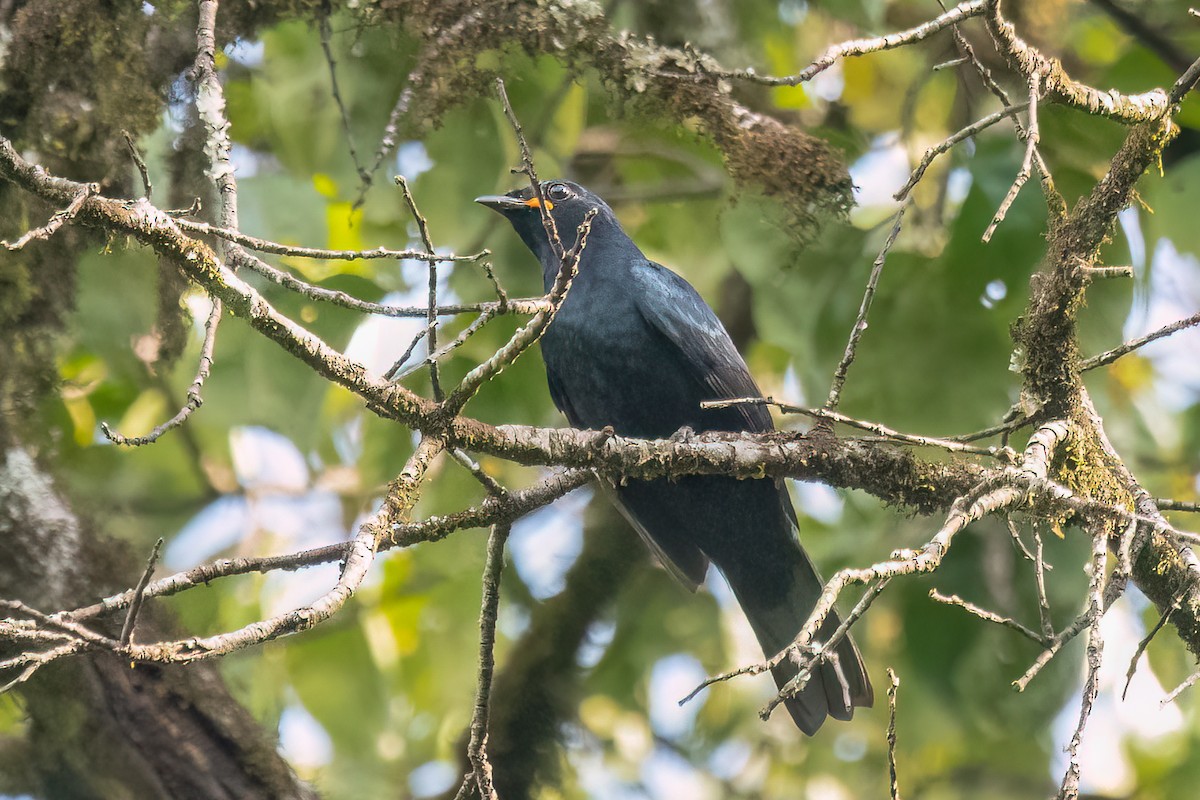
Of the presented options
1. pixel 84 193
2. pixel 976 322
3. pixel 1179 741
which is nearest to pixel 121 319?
pixel 84 193

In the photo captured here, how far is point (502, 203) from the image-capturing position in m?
5.14

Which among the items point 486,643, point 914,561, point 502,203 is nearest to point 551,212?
point 502,203

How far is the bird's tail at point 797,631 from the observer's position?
14.6 ft

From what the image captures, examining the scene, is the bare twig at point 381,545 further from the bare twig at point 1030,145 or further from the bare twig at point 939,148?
the bare twig at point 1030,145

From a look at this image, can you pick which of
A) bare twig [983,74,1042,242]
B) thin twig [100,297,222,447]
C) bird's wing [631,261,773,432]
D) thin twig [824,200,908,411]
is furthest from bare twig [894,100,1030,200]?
bird's wing [631,261,773,432]

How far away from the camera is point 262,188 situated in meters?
4.31

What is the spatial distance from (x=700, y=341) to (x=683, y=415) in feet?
1.00

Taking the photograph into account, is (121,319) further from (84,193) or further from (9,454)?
(84,193)

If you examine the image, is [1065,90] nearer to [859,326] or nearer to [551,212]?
[859,326]

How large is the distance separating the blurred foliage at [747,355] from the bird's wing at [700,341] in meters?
0.23

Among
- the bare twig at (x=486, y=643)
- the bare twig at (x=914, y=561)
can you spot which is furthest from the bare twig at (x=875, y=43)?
the bare twig at (x=486, y=643)

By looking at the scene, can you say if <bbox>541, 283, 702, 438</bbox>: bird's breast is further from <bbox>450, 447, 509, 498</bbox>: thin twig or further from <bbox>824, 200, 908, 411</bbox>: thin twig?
<bbox>450, 447, 509, 498</bbox>: thin twig

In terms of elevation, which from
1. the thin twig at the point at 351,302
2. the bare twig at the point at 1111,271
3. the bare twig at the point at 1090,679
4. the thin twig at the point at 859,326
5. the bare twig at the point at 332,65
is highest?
the bare twig at the point at 332,65

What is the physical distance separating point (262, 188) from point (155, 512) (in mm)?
2322
